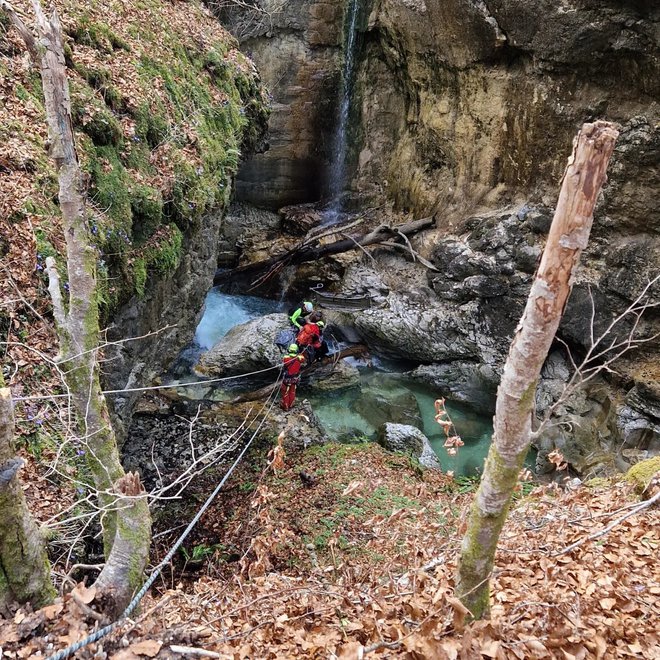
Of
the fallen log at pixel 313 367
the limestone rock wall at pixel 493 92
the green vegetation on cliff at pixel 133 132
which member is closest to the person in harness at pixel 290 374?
the fallen log at pixel 313 367

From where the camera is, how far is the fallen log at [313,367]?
10620mm

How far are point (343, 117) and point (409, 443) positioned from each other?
11855 millimetres

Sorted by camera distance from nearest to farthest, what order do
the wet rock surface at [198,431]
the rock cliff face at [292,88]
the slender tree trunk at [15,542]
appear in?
the slender tree trunk at [15,542] → the wet rock surface at [198,431] → the rock cliff face at [292,88]

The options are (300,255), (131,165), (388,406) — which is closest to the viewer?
(131,165)

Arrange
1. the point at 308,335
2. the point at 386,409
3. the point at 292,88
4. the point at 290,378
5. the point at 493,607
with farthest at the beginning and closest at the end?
the point at 292,88, the point at 386,409, the point at 308,335, the point at 290,378, the point at 493,607

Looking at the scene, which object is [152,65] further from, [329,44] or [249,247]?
[329,44]

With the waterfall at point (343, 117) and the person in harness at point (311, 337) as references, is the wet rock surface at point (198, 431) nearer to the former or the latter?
the person in harness at point (311, 337)

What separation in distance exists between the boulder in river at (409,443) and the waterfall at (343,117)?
8.77 metres

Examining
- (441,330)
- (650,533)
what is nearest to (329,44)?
(441,330)

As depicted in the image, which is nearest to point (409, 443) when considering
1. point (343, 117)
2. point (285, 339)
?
point (285, 339)

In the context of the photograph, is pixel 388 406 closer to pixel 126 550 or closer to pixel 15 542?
pixel 126 550

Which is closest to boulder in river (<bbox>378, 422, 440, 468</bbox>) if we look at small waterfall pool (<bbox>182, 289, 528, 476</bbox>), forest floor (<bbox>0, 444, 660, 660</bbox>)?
small waterfall pool (<bbox>182, 289, 528, 476</bbox>)

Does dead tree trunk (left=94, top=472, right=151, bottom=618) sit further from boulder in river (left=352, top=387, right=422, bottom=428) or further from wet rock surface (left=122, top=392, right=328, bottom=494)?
boulder in river (left=352, top=387, right=422, bottom=428)

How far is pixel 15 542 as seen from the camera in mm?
2617
